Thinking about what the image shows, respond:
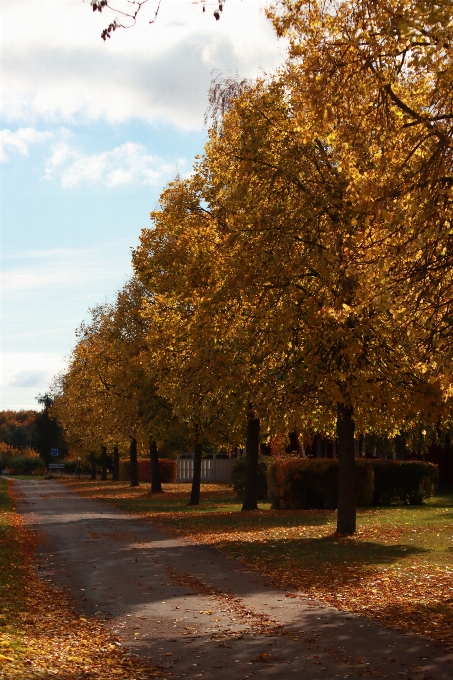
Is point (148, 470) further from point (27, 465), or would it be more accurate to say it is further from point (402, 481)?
point (402, 481)

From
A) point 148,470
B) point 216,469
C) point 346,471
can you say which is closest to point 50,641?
point 346,471

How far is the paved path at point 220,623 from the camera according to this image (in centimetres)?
750

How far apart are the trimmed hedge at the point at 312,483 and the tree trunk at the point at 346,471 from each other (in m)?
7.94

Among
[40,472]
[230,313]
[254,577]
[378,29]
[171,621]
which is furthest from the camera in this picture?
[40,472]

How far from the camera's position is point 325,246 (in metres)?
15.7

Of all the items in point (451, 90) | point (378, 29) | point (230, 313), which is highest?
point (378, 29)

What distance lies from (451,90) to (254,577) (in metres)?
7.50

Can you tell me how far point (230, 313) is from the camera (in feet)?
59.1

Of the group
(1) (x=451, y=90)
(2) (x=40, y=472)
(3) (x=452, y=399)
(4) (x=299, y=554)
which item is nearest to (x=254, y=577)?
(4) (x=299, y=554)

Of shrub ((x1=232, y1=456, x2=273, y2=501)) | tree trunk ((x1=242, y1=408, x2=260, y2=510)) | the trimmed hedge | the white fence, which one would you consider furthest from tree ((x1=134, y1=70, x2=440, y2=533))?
the white fence

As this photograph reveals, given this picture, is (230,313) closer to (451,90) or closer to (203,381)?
(203,381)

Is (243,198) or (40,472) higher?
(243,198)

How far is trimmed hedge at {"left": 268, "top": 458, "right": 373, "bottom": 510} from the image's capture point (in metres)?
26.8

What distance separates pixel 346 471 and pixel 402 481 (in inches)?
451
